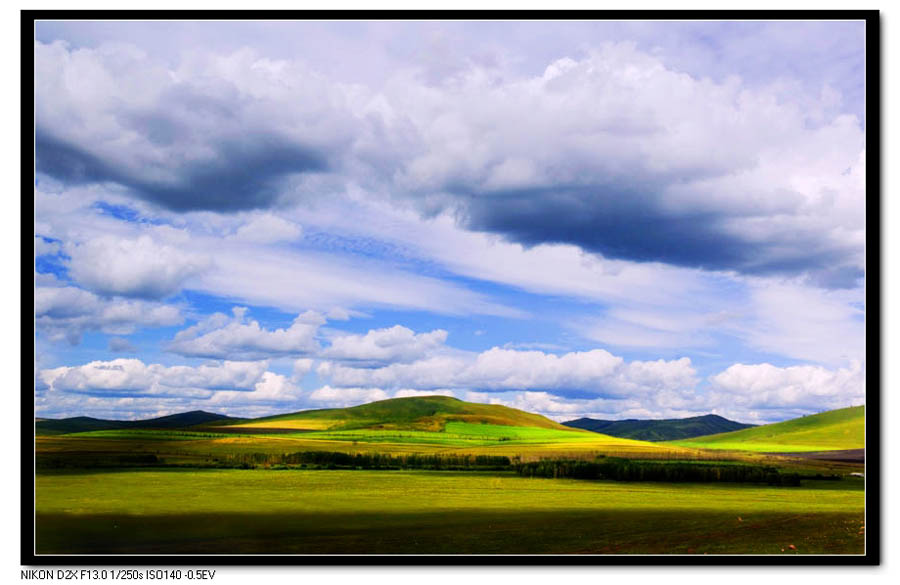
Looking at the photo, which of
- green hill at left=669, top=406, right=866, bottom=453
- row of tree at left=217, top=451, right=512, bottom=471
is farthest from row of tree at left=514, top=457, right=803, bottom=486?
row of tree at left=217, top=451, right=512, bottom=471

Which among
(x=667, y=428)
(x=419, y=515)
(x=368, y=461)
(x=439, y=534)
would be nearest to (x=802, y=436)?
(x=667, y=428)

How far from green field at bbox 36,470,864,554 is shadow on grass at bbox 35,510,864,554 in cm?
1

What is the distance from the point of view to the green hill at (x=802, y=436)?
29.1ft

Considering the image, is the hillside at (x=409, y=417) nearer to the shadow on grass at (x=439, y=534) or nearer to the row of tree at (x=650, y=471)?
the row of tree at (x=650, y=471)

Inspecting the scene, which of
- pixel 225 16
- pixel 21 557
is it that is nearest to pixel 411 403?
pixel 21 557

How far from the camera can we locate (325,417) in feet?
32.5

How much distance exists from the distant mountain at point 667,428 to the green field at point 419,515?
0.79 metres

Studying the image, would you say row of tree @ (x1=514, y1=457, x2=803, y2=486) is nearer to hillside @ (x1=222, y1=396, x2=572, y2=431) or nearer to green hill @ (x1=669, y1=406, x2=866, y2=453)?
green hill @ (x1=669, y1=406, x2=866, y2=453)

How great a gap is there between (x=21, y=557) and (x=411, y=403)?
534 cm

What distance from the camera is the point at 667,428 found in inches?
390

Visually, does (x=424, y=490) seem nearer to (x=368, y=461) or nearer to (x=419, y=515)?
(x=419, y=515)

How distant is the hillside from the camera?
974 centimetres

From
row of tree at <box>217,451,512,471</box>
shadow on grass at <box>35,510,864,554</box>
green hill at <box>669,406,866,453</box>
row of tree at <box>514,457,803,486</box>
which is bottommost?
shadow on grass at <box>35,510,864,554</box>

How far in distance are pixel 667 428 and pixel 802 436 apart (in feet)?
6.23
